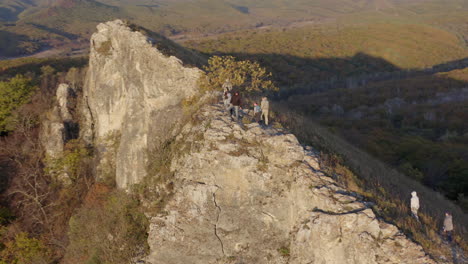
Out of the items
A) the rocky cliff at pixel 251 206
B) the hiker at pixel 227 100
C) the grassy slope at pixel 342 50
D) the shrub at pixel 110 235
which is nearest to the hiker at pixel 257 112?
the hiker at pixel 227 100

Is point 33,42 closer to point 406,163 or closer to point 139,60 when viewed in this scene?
point 139,60

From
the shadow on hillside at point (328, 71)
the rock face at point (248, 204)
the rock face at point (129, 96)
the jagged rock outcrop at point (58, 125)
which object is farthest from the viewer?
the shadow on hillside at point (328, 71)

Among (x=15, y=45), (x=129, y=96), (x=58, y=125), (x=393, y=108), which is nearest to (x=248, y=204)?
(x=129, y=96)

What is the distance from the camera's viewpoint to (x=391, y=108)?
5462 cm

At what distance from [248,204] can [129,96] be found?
12180mm

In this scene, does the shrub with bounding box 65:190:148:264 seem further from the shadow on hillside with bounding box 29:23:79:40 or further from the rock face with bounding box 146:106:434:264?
the shadow on hillside with bounding box 29:23:79:40

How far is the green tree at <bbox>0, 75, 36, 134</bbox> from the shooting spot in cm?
2870

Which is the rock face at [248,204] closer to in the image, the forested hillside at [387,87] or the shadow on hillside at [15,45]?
the forested hillside at [387,87]

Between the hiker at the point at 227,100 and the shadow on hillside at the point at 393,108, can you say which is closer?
the hiker at the point at 227,100

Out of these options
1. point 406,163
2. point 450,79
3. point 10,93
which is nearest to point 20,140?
point 10,93

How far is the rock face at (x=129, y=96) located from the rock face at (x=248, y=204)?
4.35 m

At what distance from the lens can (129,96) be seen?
63.5 feet

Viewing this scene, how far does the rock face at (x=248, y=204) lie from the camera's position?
362 inches

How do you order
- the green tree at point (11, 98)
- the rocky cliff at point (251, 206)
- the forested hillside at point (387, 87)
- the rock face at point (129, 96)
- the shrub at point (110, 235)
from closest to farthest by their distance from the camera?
the rocky cliff at point (251, 206)
the shrub at point (110, 235)
the rock face at point (129, 96)
the green tree at point (11, 98)
the forested hillside at point (387, 87)
